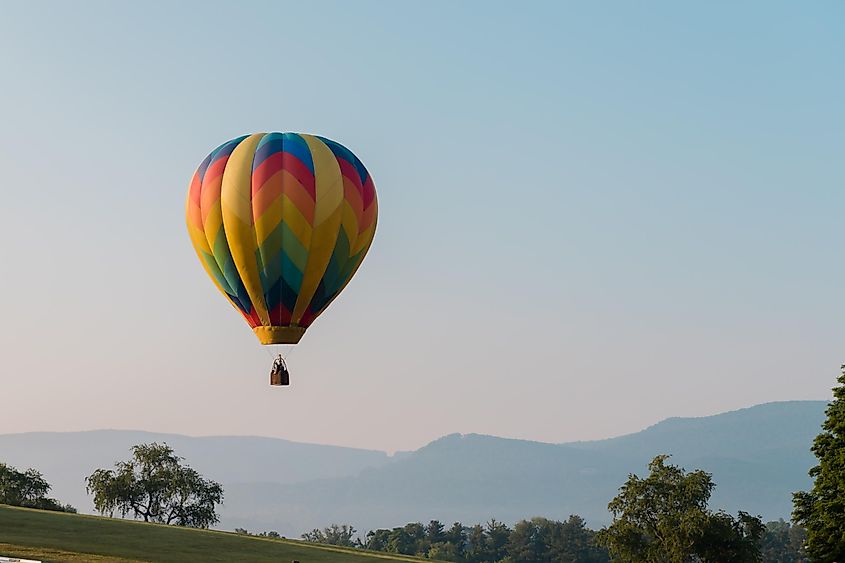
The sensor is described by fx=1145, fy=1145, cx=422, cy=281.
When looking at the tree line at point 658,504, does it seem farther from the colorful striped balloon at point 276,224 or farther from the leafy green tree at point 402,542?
the leafy green tree at point 402,542

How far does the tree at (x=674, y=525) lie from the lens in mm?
80688

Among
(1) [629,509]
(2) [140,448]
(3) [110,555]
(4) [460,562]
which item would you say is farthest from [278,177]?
(4) [460,562]

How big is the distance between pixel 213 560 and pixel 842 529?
110 ft

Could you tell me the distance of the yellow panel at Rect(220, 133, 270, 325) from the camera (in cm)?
4750

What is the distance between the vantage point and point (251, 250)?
156 ft

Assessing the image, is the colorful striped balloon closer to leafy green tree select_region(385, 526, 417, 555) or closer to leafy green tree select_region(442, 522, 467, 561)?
leafy green tree select_region(385, 526, 417, 555)

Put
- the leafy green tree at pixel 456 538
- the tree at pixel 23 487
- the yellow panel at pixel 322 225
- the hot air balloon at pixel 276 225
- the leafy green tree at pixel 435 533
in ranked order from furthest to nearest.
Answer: the leafy green tree at pixel 435 533 → the leafy green tree at pixel 456 538 → the tree at pixel 23 487 → the yellow panel at pixel 322 225 → the hot air balloon at pixel 276 225

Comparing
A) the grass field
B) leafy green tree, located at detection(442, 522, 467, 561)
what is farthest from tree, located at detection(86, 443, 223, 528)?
leafy green tree, located at detection(442, 522, 467, 561)

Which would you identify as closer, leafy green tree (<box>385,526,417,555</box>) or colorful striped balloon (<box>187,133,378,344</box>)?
colorful striped balloon (<box>187,133,378,344</box>)

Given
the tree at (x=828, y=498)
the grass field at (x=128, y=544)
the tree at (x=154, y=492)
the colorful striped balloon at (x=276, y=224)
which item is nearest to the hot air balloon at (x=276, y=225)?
the colorful striped balloon at (x=276, y=224)

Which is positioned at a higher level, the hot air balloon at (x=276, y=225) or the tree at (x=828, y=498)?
the hot air balloon at (x=276, y=225)

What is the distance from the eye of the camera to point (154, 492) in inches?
4688

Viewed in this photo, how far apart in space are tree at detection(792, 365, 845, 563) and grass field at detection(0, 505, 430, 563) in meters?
24.1

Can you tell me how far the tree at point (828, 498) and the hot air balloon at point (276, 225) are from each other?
30307 millimetres
